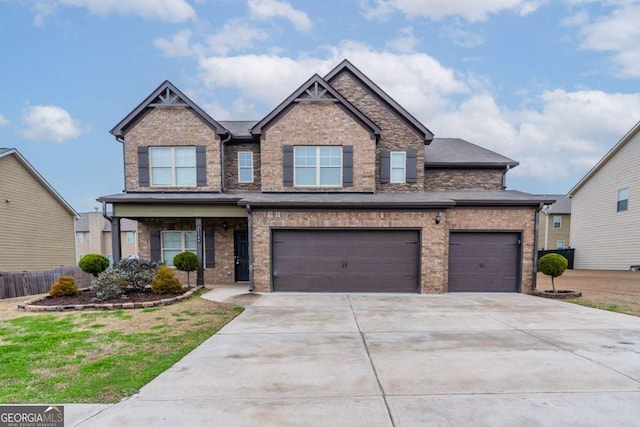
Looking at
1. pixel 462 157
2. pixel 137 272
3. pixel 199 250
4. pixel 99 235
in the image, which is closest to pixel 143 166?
pixel 199 250

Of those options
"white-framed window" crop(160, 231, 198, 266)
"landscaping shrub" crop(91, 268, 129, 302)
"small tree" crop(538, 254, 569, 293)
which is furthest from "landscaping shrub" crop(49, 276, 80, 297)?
"small tree" crop(538, 254, 569, 293)

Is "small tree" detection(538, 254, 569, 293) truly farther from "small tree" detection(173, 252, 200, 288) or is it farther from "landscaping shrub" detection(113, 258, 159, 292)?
"landscaping shrub" detection(113, 258, 159, 292)

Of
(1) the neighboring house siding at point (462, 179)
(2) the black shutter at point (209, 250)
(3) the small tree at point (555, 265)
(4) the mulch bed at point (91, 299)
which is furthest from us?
(1) the neighboring house siding at point (462, 179)

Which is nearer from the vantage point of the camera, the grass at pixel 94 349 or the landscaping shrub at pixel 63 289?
the grass at pixel 94 349

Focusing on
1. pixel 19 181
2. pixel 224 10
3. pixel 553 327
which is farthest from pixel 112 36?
pixel 553 327

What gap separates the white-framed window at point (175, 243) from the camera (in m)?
13.4

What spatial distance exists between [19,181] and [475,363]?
72.1ft

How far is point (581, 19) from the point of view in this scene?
13344 mm

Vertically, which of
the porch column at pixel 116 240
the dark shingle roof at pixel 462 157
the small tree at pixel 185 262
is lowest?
the small tree at pixel 185 262

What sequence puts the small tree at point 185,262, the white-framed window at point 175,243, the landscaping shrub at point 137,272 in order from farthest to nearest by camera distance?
the white-framed window at point 175,243, the small tree at point 185,262, the landscaping shrub at point 137,272

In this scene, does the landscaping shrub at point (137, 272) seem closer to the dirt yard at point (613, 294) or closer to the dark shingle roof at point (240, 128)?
the dark shingle roof at point (240, 128)

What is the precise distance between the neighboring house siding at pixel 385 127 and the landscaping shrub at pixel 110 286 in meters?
9.68

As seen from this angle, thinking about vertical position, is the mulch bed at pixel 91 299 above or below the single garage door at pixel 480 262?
below

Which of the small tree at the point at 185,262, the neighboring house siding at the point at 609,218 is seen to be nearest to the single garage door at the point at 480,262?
the small tree at the point at 185,262
